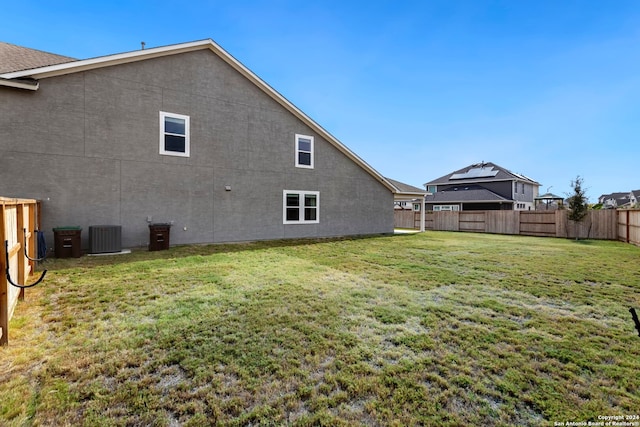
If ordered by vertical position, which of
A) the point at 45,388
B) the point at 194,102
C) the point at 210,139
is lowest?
the point at 45,388

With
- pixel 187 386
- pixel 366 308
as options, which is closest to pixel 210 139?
pixel 366 308

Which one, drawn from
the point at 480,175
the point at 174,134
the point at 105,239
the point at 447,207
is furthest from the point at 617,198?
the point at 105,239

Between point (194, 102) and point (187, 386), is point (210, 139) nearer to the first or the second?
point (194, 102)

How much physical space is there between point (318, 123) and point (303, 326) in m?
11.6

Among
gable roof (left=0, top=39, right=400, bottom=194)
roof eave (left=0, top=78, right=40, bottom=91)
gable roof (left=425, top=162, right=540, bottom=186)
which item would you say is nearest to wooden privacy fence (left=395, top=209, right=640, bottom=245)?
gable roof (left=0, top=39, right=400, bottom=194)

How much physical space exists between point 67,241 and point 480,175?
114 feet

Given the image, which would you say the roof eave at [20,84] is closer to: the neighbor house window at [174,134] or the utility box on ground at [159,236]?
the neighbor house window at [174,134]

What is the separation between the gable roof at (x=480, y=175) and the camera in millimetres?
29391

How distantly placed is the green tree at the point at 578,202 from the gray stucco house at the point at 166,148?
13167mm

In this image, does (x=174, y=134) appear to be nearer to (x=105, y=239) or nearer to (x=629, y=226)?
(x=105, y=239)

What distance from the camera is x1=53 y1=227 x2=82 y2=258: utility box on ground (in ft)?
26.2

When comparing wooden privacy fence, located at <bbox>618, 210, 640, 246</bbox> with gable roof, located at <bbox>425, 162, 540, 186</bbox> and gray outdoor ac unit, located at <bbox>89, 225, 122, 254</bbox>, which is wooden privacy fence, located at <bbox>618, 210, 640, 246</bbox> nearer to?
gable roof, located at <bbox>425, 162, 540, 186</bbox>

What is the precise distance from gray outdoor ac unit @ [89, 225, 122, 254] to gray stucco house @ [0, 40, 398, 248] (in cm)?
49

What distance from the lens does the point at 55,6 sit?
1135cm
